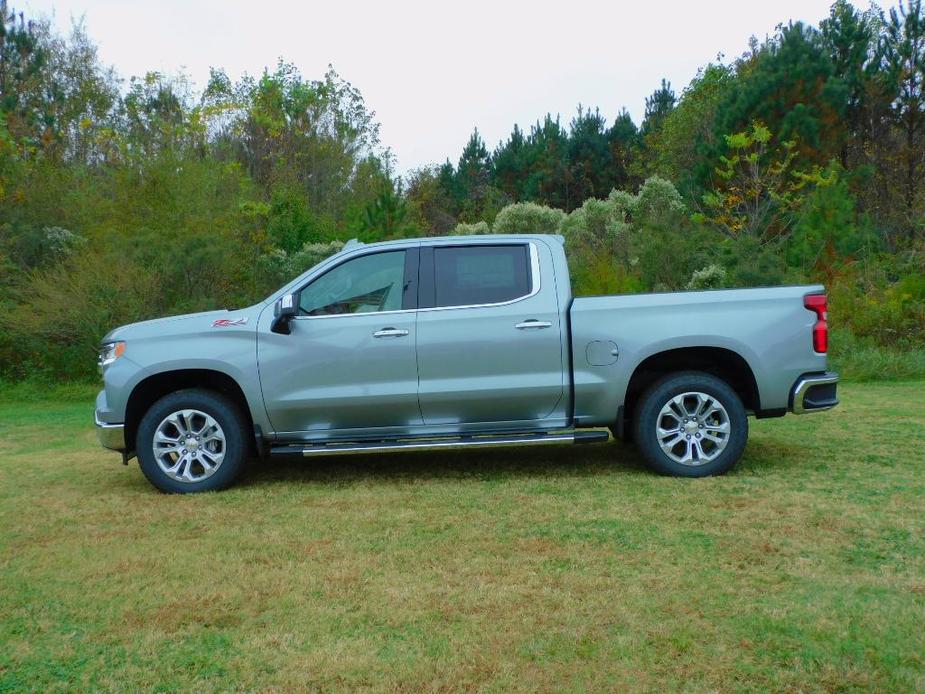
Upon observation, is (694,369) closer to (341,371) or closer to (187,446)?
(341,371)

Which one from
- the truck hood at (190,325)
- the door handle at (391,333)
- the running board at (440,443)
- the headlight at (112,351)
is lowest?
the running board at (440,443)

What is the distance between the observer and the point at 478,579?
486 centimetres

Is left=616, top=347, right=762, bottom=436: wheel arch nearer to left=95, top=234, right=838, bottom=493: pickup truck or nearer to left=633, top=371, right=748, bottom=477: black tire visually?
A: left=95, top=234, right=838, bottom=493: pickup truck

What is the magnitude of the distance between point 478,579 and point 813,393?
3521 millimetres

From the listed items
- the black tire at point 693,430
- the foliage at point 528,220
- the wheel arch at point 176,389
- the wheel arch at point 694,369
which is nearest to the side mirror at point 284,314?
the wheel arch at point 176,389

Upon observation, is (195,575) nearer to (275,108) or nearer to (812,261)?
(812,261)

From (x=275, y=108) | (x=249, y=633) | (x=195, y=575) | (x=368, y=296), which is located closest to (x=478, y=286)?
(x=368, y=296)

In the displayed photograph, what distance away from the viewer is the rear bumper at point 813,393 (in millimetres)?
7191

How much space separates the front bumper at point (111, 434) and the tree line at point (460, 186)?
8.25 metres

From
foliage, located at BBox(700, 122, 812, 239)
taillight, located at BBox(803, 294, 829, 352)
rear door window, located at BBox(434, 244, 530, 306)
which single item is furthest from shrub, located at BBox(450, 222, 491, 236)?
taillight, located at BBox(803, 294, 829, 352)

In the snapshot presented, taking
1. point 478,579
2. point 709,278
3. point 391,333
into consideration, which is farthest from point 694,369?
point 709,278

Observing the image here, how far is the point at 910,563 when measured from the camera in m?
4.97

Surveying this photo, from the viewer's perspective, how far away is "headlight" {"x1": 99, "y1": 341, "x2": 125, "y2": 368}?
24.2 feet

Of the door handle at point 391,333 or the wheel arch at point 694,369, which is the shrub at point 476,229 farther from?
the door handle at point 391,333
